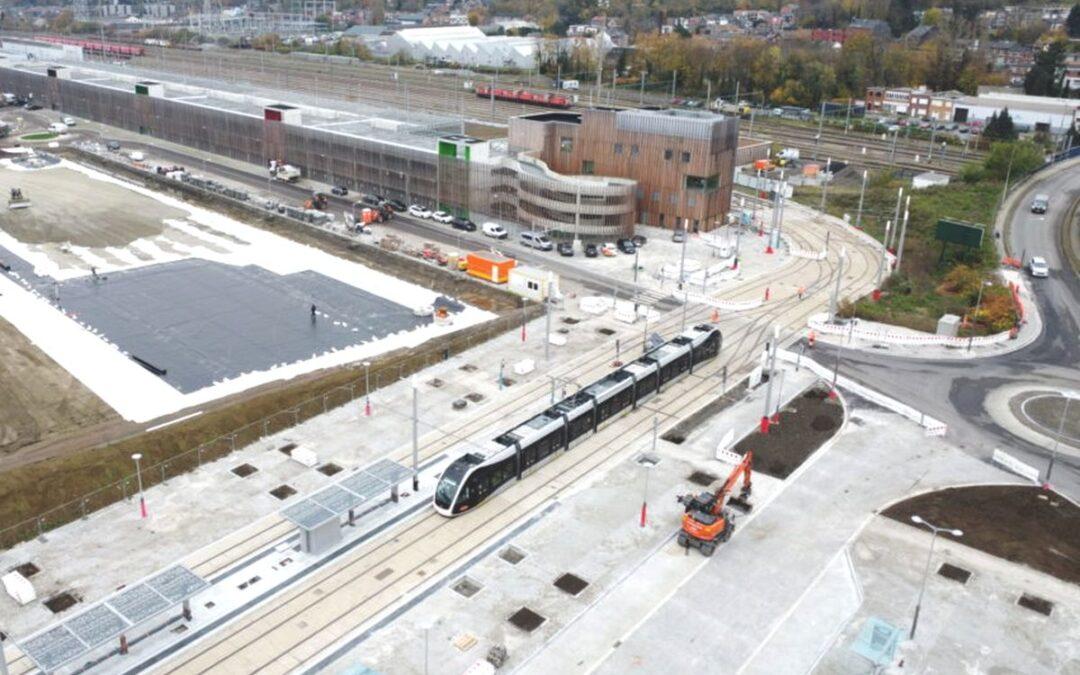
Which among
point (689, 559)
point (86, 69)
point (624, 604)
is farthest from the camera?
point (86, 69)

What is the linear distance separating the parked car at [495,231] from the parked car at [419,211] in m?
8.79

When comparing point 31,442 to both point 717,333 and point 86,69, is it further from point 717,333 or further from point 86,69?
point 86,69

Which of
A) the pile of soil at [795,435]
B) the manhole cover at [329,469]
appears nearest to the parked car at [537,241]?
the pile of soil at [795,435]

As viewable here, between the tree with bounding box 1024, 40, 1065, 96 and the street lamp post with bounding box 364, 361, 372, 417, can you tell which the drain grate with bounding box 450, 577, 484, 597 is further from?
the tree with bounding box 1024, 40, 1065, 96

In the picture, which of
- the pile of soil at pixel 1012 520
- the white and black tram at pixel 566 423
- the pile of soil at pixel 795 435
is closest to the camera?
the pile of soil at pixel 1012 520

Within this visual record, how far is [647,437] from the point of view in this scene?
53.7 meters

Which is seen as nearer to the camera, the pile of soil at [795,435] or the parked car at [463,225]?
the pile of soil at [795,435]

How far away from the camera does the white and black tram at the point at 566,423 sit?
148 ft

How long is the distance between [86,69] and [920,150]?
158m

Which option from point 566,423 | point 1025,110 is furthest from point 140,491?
point 1025,110

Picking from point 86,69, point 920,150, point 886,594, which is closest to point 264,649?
point 886,594

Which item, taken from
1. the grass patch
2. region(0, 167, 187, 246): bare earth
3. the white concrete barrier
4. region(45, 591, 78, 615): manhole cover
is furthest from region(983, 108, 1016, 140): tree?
region(45, 591, 78, 615): manhole cover

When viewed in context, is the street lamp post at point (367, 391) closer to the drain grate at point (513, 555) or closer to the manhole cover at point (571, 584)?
the drain grate at point (513, 555)

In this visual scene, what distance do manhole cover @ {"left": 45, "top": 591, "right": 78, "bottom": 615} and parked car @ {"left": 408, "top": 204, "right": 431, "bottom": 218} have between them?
68.2 meters
